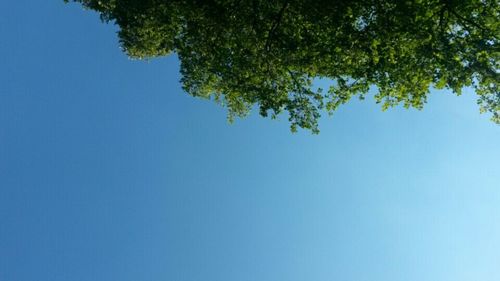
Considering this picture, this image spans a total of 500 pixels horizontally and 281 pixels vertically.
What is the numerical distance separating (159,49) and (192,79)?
296cm

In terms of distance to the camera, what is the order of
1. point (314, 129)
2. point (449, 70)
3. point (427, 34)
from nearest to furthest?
point (427, 34) → point (449, 70) → point (314, 129)

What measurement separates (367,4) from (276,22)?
5.23 metres

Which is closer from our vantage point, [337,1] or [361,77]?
[337,1]

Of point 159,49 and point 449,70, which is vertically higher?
point 159,49

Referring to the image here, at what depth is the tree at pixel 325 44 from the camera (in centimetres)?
2672

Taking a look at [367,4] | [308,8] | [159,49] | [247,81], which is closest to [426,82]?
[367,4]

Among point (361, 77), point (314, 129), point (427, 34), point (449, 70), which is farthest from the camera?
point (314, 129)

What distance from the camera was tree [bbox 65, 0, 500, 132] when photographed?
87.7 feet

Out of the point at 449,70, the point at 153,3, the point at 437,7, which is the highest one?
the point at 153,3

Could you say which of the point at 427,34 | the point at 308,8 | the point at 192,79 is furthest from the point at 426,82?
the point at 192,79

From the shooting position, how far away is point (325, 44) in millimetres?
28000

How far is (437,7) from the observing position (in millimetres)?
26500

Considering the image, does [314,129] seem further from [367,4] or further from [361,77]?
[367,4]

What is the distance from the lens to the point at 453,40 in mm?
27969
